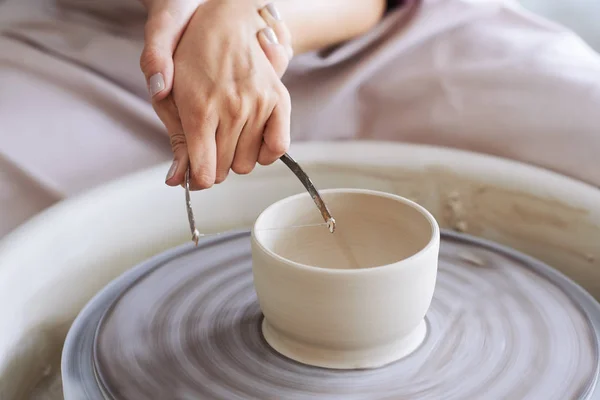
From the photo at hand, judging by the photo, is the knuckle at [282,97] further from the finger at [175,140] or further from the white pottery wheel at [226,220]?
the white pottery wheel at [226,220]

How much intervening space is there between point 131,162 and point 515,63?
0.64 meters

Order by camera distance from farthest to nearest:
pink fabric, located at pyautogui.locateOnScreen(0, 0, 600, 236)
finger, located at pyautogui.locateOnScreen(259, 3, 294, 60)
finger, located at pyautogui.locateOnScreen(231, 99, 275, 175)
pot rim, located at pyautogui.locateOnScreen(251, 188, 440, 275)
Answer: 1. pink fabric, located at pyautogui.locateOnScreen(0, 0, 600, 236)
2. finger, located at pyautogui.locateOnScreen(259, 3, 294, 60)
3. finger, located at pyautogui.locateOnScreen(231, 99, 275, 175)
4. pot rim, located at pyautogui.locateOnScreen(251, 188, 440, 275)

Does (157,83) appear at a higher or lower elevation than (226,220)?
higher

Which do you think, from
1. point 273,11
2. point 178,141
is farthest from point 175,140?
point 273,11

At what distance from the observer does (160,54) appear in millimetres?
695

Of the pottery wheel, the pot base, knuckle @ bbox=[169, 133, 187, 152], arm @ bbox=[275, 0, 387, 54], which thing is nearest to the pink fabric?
arm @ bbox=[275, 0, 387, 54]

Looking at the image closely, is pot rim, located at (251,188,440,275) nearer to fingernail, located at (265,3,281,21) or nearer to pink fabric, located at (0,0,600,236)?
fingernail, located at (265,3,281,21)

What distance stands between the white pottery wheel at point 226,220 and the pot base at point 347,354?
30 centimetres

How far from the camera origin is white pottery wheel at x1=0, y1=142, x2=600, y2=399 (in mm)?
733

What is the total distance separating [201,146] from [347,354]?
0.85ft

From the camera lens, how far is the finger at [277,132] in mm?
684

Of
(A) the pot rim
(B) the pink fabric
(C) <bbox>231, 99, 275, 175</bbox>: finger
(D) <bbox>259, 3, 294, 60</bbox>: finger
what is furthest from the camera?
(B) the pink fabric

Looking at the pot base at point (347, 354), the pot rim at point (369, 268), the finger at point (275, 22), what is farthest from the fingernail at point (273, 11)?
the pot base at point (347, 354)

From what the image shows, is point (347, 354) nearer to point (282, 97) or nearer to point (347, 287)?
point (347, 287)
